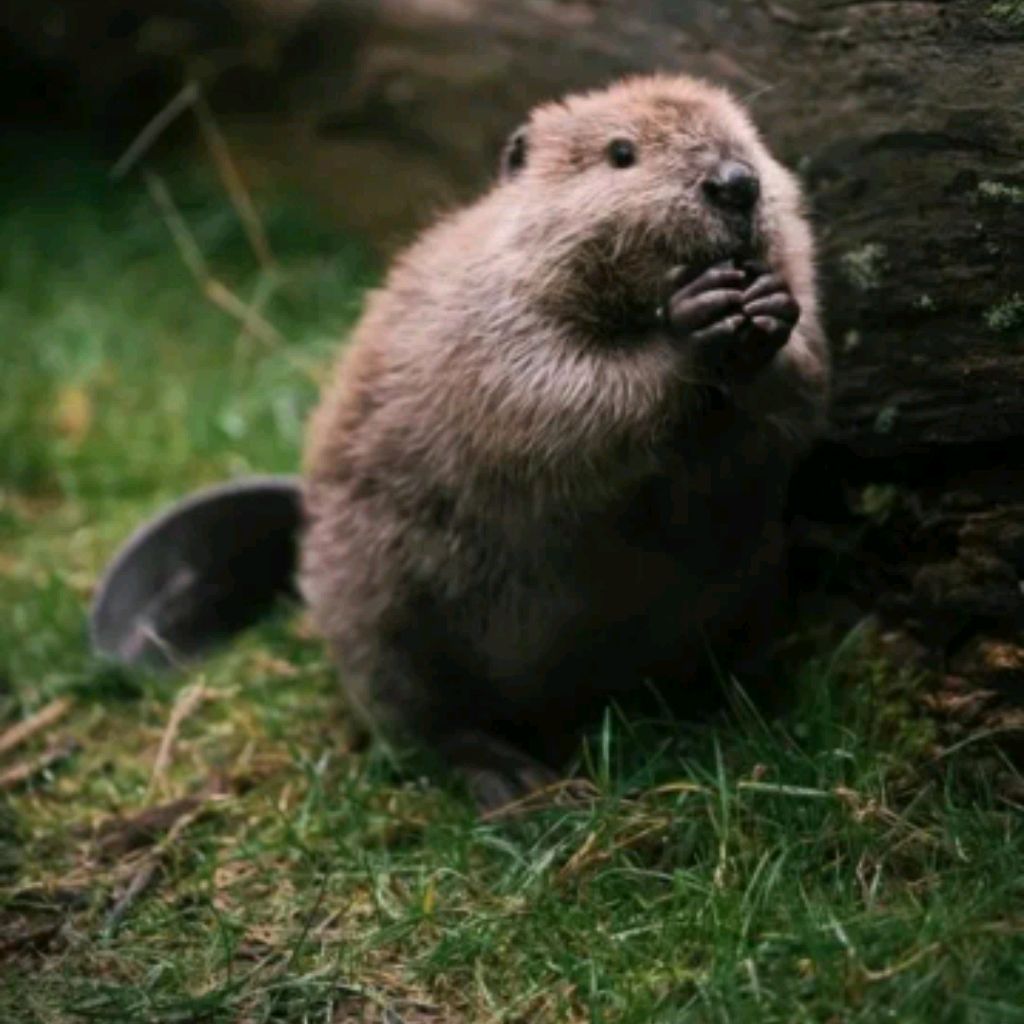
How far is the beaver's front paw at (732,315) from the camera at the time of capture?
12.1ft

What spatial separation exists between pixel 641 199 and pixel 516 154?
53 cm

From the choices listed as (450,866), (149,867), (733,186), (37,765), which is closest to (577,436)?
(733,186)

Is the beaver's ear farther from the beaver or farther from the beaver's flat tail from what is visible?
the beaver's flat tail

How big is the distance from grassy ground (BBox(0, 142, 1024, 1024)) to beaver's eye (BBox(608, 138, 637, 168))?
111 centimetres

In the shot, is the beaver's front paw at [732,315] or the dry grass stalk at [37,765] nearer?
the beaver's front paw at [732,315]

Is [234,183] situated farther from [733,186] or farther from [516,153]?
[733,186]

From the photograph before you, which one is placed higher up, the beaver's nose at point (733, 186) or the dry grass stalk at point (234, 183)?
the beaver's nose at point (733, 186)

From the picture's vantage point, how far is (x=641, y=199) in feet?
12.7

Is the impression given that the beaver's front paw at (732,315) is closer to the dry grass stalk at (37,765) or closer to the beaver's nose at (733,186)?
the beaver's nose at (733,186)

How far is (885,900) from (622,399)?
3.61 ft

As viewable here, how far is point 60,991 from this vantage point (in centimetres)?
350

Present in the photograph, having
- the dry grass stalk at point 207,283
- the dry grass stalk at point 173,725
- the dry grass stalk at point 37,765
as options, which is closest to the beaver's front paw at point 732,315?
the dry grass stalk at point 173,725

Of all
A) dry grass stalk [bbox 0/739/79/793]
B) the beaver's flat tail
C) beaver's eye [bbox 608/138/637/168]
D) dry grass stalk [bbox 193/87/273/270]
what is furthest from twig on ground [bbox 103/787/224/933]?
dry grass stalk [bbox 193/87/273/270]

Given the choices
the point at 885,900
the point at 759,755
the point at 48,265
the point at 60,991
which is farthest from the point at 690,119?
the point at 48,265
